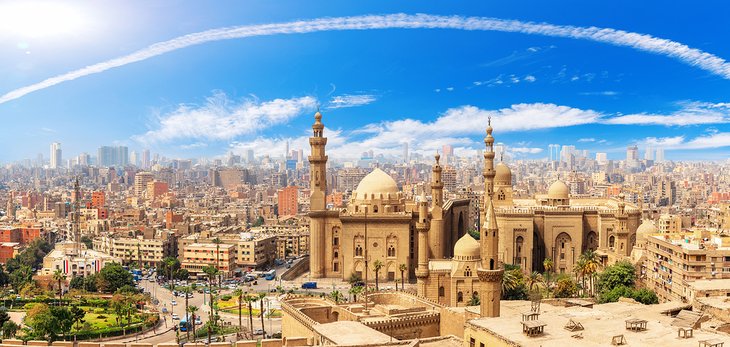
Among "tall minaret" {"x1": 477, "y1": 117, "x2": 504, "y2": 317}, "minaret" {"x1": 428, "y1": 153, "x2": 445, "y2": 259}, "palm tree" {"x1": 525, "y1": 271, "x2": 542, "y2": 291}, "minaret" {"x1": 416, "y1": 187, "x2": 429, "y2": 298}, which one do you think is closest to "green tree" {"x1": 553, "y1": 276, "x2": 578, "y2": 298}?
"palm tree" {"x1": 525, "y1": 271, "x2": 542, "y2": 291}

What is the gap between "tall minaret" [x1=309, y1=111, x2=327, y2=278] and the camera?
35.2 meters

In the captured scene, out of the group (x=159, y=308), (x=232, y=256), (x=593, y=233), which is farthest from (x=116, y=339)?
(x=593, y=233)

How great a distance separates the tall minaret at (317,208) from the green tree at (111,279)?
33.9ft

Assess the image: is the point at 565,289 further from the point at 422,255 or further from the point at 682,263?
the point at 422,255

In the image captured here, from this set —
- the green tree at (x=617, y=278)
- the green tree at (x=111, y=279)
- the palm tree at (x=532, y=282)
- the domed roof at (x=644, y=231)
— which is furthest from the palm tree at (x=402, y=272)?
the green tree at (x=111, y=279)

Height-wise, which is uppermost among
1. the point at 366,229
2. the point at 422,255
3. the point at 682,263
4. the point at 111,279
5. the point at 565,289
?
the point at 366,229

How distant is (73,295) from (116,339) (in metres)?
8.91

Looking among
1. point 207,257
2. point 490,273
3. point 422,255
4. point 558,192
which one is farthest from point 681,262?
point 207,257

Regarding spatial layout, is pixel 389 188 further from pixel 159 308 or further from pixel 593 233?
pixel 159 308

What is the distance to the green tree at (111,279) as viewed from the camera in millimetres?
36969

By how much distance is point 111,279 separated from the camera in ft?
122

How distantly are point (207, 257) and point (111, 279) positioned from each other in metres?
7.43

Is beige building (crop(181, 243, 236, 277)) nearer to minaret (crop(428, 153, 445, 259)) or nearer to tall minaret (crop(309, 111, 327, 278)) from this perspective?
tall minaret (crop(309, 111, 327, 278))

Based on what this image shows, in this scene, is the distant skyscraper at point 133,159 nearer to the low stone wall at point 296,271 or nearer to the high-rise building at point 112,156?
the high-rise building at point 112,156
